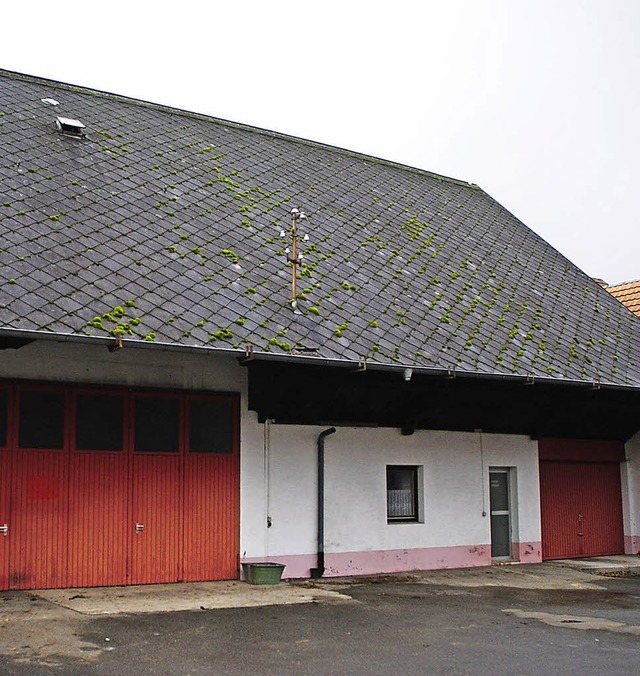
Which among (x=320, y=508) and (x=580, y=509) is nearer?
(x=320, y=508)

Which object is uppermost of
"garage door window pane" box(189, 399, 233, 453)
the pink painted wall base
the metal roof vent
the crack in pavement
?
the metal roof vent

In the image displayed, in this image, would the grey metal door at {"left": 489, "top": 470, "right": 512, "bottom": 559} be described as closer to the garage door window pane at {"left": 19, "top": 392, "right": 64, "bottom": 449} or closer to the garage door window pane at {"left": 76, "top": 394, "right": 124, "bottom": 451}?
the garage door window pane at {"left": 76, "top": 394, "right": 124, "bottom": 451}

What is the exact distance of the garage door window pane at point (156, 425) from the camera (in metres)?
13.0

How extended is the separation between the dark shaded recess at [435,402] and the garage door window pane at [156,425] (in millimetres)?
1243

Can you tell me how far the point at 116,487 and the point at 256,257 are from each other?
4.19 m

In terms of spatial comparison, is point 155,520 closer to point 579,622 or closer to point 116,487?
point 116,487

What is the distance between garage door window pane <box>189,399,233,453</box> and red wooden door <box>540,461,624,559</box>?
6971 mm

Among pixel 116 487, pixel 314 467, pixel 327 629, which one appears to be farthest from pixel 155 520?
pixel 327 629

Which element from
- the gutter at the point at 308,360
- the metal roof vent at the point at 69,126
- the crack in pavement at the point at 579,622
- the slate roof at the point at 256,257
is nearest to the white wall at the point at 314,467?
the gutter at the point at 308,360

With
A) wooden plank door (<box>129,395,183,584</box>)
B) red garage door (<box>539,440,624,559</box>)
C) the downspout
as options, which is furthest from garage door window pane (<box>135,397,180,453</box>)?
red garage door (<box>539,440,624,559</box>)

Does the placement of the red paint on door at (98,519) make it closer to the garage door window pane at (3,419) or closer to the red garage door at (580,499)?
the garage door window pane at (3,419)

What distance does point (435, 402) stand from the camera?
15.4 metres

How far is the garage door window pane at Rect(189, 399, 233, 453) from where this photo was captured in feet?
44.1

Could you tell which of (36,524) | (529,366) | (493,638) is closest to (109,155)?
(36,524)
